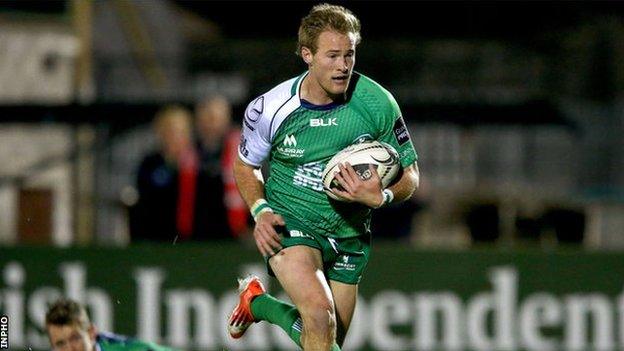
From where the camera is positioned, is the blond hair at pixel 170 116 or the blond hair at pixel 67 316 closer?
the blond hair at pixel 67 316

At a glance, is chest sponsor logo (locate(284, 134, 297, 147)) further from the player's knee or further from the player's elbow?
the player's knee

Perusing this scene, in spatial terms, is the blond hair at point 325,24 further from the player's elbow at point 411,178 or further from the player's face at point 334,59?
the player's elbow at point 411,178

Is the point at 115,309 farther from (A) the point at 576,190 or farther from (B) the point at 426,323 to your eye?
(A) the point at 576,190

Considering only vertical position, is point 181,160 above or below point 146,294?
above

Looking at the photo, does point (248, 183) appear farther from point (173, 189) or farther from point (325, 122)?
point (173, 189)

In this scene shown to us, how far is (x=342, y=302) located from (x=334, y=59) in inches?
54.8

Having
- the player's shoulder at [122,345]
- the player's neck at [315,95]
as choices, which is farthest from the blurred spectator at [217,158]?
the player's neck at [315,95]

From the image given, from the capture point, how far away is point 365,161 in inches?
311

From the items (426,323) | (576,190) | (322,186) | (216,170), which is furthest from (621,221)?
(322,186)

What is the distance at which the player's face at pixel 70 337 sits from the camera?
953 cm

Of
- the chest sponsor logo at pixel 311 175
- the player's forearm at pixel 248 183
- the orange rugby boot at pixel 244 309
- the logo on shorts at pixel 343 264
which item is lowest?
the orange rugby boot at pixel 244 309

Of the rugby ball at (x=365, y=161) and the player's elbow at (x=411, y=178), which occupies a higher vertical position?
the rugby ball at (x=365, y=161)

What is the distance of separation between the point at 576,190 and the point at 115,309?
512cm

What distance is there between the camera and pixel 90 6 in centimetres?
1515
